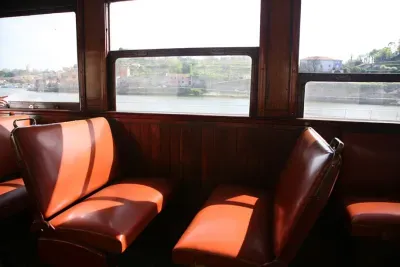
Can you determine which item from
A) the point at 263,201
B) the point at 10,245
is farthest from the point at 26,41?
the point at 263,201

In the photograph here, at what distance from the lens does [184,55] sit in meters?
2.50

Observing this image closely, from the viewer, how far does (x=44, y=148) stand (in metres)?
1.78

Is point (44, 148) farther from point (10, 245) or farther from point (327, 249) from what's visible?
point (327, 249)

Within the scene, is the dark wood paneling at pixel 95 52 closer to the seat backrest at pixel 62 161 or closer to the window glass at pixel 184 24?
the window glass at pixel 184 24

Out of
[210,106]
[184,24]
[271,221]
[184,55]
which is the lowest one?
[271,221]

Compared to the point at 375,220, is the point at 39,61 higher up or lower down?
higher up

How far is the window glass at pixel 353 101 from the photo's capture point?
2146 mm

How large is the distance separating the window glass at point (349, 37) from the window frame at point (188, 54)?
0.36 m

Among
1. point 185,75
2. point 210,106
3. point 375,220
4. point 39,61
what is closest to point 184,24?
point 185,75

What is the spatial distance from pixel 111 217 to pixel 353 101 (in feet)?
6.19

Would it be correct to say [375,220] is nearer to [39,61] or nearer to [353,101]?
[353,101]

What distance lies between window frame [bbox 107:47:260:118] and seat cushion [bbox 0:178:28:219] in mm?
995

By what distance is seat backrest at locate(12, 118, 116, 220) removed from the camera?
1694 mm

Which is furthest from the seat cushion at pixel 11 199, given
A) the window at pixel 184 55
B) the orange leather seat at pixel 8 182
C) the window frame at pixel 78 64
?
the window at pixel 184 55
